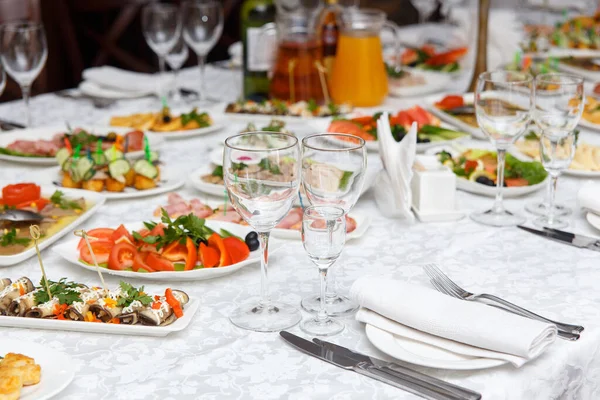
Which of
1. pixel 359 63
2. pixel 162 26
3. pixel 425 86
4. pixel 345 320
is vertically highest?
pixel 162 26

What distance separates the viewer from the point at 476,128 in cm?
232

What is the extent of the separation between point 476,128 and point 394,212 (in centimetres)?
70

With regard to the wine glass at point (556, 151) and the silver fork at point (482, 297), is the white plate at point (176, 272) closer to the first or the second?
the silver fork at point (482, 297)

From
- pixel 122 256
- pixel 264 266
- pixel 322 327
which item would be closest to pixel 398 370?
pixel 322 327

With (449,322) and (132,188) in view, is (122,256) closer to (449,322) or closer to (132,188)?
(132,188)

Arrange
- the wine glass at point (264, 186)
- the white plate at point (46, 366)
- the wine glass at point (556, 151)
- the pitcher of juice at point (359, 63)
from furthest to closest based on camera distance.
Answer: the pitcher of juice at point (359, 63) → the wine glass at point (556, 151) → the wine glass at point (264, 186) → the white plate at point (46, 366)

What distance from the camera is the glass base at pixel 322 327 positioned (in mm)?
1237

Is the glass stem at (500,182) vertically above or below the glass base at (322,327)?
above

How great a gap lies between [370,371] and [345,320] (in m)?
0.17

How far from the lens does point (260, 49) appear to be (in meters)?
2.64

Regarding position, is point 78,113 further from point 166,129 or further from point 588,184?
point 588,184

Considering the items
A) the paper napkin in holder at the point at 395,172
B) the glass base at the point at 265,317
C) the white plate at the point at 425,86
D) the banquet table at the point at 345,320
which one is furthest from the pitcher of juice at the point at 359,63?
the glass base at the point at 265,317

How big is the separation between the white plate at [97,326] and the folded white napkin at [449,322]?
0.26 meters

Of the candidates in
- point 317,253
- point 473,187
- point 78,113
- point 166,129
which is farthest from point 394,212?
point 78,113
